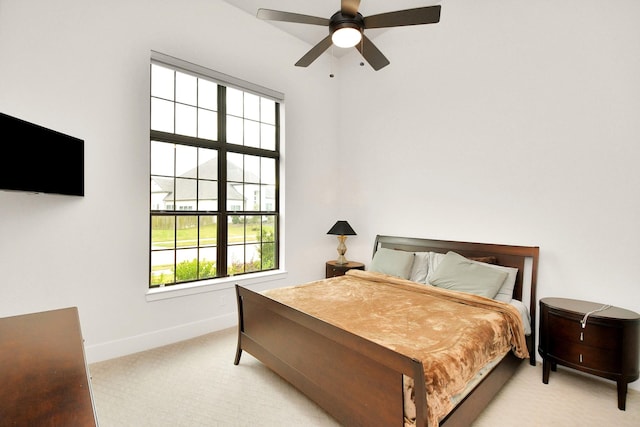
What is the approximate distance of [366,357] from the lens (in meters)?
1.62

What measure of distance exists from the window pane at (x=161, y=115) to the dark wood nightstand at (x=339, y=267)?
2591 millimetres

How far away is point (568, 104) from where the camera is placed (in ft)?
8.91

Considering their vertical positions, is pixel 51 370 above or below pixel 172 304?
above

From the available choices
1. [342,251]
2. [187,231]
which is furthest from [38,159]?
[342,251]

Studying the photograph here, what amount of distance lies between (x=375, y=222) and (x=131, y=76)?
10.7ft

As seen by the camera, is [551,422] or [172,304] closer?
[551,422]

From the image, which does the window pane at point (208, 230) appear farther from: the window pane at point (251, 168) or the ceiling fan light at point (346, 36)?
the ceiling fan light at point (346, 36)

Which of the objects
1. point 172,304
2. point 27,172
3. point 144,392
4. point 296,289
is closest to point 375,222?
point 296,289

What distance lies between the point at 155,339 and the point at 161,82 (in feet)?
8.61

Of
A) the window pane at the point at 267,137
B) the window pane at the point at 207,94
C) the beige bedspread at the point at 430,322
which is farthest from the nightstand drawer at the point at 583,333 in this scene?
the window pane at the point at 207,94

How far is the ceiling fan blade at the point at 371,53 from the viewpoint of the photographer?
235 cm

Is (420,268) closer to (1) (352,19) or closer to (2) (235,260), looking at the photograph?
(2) (235,260)

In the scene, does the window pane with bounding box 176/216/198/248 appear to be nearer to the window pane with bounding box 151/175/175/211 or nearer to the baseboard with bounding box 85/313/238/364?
the window pane with bounding box 151/175/175/211

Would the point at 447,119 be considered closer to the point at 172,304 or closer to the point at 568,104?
the point at 568,104
